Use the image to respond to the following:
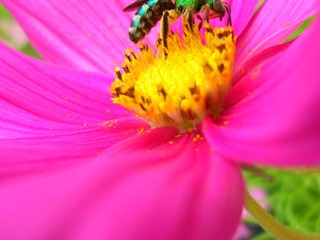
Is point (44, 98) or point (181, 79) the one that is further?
point (44, 98)

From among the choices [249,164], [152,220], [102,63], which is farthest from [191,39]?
[152,220]

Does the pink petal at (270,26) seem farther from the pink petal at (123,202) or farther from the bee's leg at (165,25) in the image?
the pink petal at (123,202)

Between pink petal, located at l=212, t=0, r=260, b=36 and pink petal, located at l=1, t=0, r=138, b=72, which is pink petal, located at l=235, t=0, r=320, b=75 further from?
pink petal, located at l=1, t=0, r=138, b=72

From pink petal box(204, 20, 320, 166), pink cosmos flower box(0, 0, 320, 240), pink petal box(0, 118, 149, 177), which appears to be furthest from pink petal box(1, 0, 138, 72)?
pink petal box(204, 20, 320, 166)

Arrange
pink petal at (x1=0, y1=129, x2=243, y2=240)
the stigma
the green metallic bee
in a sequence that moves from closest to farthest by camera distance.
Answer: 1. pink petal at (x1=0, y1=129, x2=243, y2=240)
2. the stigma
3. the green metallic bee

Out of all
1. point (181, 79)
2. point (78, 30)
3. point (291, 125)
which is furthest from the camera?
point (78, 30)

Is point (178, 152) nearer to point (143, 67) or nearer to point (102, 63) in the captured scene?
point (143, 67)

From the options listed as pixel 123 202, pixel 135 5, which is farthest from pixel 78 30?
pixel 123 202

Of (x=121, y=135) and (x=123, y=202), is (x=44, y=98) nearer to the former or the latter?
(x=121, y=135)
